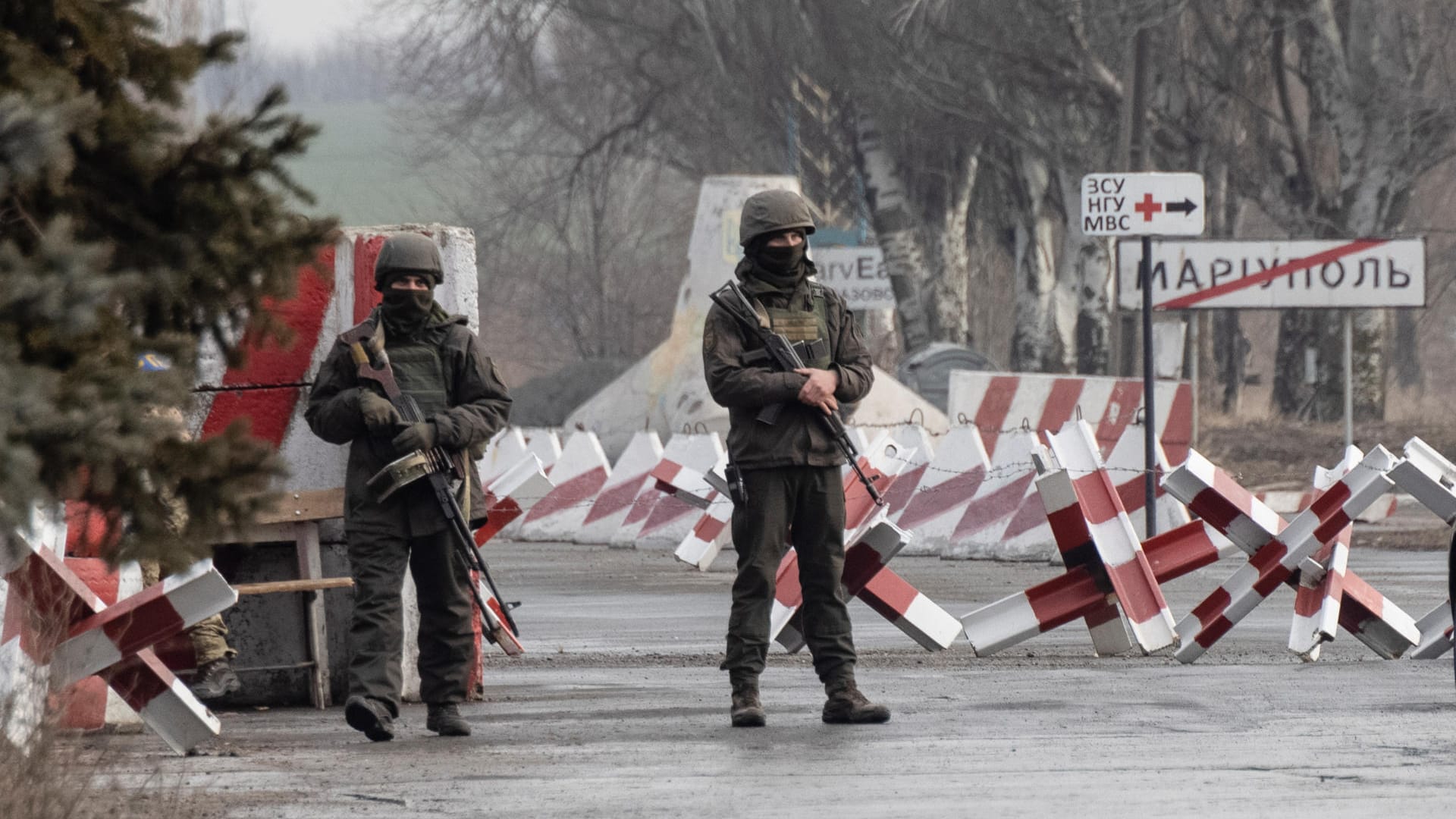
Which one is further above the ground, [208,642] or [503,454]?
[208,642]

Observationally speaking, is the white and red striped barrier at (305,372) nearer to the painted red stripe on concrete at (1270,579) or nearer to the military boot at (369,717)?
the military boot at (369,717)

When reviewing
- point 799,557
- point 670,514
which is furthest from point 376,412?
point 670,514

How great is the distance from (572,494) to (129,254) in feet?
59.6

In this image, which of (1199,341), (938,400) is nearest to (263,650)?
(938,400)

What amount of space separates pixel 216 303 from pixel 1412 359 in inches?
2606

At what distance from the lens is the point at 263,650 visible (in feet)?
33.0

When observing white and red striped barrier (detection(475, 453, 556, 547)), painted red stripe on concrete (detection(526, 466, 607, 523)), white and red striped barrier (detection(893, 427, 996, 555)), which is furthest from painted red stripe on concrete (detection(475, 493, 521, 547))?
painted red stripe on concrete (detection(526, 466, 607, 523))

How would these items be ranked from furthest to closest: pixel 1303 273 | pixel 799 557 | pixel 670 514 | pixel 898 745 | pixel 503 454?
pixel 503 454 < pixel 670 514 < pixel 1303 273 < pixel 799 557 < pixel 898 745

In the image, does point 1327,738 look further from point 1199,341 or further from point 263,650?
point 1199,341

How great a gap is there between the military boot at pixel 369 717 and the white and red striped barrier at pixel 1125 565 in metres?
3.63

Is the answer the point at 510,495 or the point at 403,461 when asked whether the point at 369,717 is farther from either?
the point at 510,495

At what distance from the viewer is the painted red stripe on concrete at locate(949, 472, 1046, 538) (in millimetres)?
18406

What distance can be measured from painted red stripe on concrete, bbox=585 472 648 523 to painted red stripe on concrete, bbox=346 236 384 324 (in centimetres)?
1193

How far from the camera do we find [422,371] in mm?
9047
